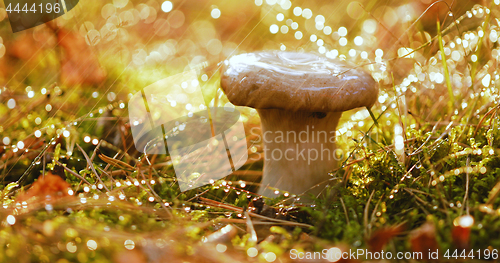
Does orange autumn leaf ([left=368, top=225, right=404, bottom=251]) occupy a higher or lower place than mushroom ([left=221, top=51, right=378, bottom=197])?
lower

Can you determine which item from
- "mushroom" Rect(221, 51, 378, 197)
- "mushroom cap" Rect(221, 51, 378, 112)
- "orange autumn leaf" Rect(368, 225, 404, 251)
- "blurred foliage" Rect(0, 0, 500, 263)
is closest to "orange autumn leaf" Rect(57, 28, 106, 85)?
"blurred foliage" Rect(0, 0, 500, 263)

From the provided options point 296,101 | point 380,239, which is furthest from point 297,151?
point 380,239

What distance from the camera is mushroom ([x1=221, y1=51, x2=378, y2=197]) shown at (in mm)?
1297

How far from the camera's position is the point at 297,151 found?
5.45 feet

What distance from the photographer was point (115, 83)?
105 inches

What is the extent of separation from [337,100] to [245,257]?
77 centimetres

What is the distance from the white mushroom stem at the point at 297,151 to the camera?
5.27 ft

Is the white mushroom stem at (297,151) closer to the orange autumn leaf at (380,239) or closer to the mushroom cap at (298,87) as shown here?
the mushroom cap at (298,87)

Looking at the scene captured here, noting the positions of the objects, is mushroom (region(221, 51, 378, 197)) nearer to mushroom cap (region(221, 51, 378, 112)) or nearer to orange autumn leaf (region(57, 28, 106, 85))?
mushroom cap (region(221, 51, 378, 112))

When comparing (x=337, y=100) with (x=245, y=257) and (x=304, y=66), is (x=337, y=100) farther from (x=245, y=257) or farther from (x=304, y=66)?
(x=245, y=257)

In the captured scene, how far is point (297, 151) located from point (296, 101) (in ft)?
1.44

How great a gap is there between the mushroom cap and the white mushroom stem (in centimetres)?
26

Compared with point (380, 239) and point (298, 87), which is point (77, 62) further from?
point (380, 239)

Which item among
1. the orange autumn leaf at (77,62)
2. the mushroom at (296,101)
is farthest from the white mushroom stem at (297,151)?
the orange autumn leaf at (77,62)
